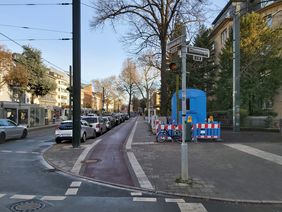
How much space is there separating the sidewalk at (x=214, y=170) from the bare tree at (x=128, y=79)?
65976 mm

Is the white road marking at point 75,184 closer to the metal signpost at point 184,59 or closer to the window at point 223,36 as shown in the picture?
the metal signpost at point 184,59

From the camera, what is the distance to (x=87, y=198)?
749 cm

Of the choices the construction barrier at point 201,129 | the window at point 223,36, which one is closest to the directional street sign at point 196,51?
the construction barrier at point 201,129

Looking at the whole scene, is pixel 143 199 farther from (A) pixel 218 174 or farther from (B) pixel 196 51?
(B) pixel 196 51

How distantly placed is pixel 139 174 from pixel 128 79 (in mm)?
79645

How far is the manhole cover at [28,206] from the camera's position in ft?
21.8

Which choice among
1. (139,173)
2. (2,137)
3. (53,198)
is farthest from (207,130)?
(53,198)

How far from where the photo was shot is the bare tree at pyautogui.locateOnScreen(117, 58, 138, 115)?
278ft

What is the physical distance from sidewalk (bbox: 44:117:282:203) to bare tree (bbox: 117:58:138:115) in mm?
65976

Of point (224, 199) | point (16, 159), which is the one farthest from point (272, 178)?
point (16, 159)

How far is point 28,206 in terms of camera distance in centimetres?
688

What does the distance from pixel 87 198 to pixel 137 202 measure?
3.58 ft

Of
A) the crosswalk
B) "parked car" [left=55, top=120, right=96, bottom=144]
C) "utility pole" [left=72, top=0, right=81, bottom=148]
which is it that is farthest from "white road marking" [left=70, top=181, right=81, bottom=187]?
"parked car" [left=55, top=120, right=96, bottom=144]

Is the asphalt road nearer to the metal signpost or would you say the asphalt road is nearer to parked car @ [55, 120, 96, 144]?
the metal signpost
